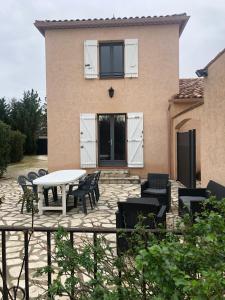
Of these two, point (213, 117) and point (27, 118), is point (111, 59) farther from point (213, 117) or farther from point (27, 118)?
point (27, 118)

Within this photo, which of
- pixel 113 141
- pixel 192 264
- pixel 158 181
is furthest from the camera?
pixel 113 141

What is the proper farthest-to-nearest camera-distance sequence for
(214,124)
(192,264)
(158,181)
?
(158,181) < (214,124) < (192,264)

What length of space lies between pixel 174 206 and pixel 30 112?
20501 mm

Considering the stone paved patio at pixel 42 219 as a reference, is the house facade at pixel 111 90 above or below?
above

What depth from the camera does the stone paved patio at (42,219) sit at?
4.35 metres

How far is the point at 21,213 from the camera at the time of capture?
7.14 m

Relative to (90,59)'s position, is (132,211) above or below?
below

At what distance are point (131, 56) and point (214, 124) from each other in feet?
22.9

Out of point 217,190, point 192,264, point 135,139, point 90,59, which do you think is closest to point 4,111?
point 90,59

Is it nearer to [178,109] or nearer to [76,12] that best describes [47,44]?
[76,12]

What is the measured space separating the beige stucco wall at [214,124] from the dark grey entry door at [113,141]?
568 cm

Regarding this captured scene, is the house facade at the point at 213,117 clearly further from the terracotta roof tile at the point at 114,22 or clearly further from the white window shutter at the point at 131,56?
the terracotta roof tile at the point at 114,22

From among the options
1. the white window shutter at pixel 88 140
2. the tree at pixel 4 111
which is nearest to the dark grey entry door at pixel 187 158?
the white window shutter at pixel 88 140

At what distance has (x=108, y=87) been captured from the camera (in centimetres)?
1283
